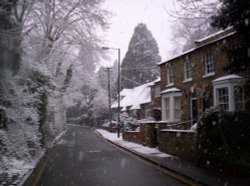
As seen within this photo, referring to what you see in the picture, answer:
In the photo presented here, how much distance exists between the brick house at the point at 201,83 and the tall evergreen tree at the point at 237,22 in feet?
19.6

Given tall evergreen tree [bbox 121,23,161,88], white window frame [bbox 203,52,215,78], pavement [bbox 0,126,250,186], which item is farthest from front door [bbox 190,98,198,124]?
tall evergreen tree [bbox 121,23,161,88]

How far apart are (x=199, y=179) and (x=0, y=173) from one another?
20.3 feet

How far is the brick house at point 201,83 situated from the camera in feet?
66.7

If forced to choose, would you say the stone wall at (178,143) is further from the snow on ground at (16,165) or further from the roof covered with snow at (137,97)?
the roof covered with snow at (137,97)

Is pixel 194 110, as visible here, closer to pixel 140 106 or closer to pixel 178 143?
pixel 178 143

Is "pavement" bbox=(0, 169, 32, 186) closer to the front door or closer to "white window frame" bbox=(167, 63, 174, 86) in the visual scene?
the front door

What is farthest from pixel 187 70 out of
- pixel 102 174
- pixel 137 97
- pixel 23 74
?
pixel 137 97

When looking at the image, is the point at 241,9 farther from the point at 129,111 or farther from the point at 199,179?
the point at 129,111

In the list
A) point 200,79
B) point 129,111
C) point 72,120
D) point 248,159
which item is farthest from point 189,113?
point 72,120

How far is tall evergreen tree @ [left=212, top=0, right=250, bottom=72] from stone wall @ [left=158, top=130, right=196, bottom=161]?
362cm

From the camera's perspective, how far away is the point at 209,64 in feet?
77.6

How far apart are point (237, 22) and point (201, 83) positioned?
1298cm

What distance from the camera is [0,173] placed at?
12.0 meters

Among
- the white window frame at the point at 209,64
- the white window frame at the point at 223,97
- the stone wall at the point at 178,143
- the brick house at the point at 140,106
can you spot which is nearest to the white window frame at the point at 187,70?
the white window frame at the point at 209,64
